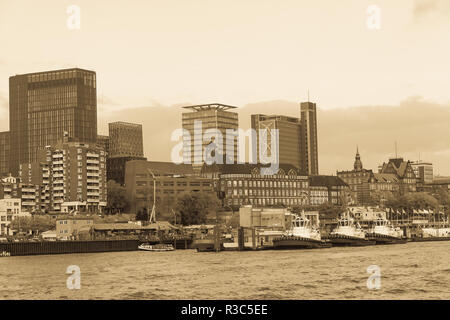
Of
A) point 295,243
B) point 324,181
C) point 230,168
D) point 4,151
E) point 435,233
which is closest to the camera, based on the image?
point 295,243

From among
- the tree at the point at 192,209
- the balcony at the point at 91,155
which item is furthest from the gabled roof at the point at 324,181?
the balcony at the point at 91,155

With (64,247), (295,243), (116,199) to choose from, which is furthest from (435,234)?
(64,247)

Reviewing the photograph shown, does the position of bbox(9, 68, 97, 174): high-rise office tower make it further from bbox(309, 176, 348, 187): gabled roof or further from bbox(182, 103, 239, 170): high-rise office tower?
bbox(309, 176, 348, 187): gabled roof

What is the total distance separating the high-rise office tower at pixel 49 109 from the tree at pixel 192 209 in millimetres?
44317

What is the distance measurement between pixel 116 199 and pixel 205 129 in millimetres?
39993

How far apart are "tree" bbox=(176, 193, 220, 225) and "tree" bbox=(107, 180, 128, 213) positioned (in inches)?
562

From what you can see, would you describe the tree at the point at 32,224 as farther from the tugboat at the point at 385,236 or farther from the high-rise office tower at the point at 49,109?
the high-rise office tower at the point at 49,109

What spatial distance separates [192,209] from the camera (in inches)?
5017

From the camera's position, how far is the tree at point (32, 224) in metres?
109

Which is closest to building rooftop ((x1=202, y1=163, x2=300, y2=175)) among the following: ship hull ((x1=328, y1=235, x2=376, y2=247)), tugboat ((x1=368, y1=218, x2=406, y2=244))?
tugboat ((x1=368, y1=218, x2=406, y2=244))

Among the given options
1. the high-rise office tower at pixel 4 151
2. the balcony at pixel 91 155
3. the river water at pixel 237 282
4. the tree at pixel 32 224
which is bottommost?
the river water at pixel 237 282

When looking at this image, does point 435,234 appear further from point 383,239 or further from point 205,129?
point 205,129
